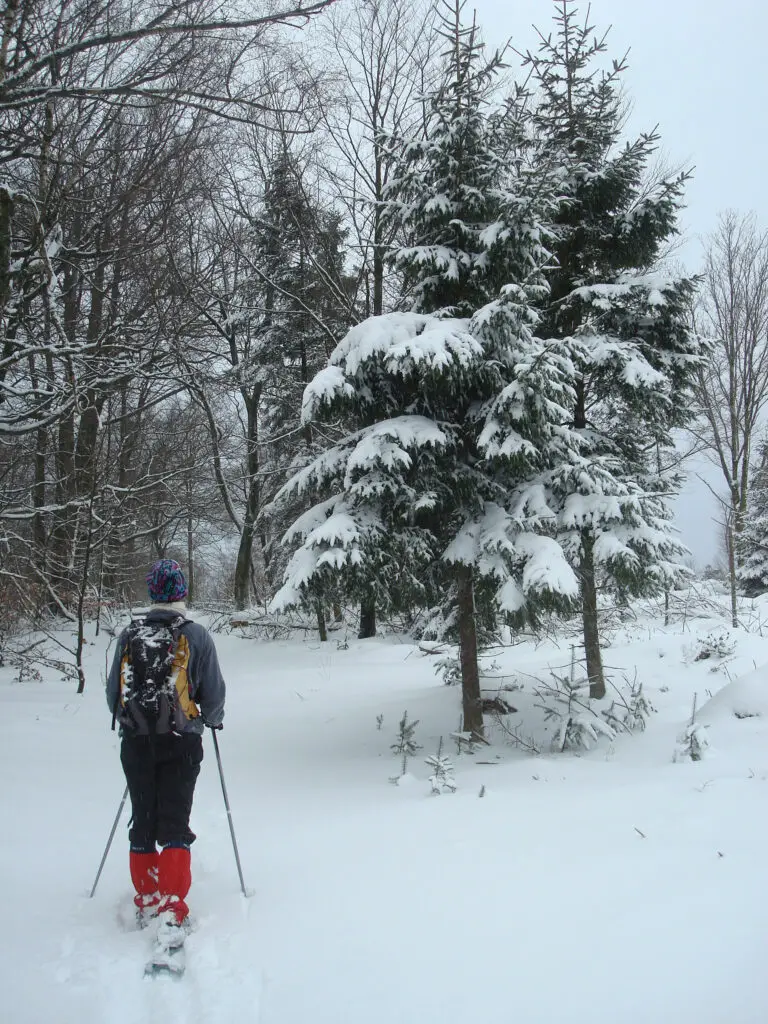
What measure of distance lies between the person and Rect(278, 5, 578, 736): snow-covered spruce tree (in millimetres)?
2515

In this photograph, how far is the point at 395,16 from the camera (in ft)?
40.0

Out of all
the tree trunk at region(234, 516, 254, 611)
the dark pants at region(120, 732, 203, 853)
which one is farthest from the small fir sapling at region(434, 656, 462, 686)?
the tree trunk at region(234, 516, 254, 611)

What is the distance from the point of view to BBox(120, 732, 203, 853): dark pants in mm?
3473

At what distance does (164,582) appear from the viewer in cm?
369

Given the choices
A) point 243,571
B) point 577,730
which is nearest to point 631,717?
point 577,730

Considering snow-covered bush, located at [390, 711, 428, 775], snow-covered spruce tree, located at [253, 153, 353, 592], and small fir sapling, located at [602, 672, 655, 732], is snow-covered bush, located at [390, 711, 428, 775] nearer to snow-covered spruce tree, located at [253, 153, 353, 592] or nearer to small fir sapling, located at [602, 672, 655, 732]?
small fir sapling, located at [602, 672, 655, 732]

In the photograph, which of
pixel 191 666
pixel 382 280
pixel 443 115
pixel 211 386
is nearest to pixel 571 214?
pixel 443 115

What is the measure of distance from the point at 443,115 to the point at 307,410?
370cm

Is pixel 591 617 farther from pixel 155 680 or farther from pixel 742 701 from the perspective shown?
pixel 155 680

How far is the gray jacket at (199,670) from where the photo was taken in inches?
144

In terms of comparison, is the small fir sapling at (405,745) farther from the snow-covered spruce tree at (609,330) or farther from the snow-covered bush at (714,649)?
the snow-covered bush at (714,649)

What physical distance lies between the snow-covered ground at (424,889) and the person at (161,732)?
1.00ft

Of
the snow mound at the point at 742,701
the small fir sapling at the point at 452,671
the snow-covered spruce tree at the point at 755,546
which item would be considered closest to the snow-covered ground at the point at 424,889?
the snow mound at the point at 742,701

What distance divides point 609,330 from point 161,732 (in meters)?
7.29
